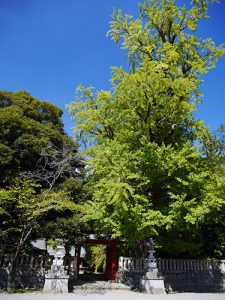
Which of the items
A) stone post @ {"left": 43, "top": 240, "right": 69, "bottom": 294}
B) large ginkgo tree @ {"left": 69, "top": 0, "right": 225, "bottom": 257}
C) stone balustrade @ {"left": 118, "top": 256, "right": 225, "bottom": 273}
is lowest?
stone post @ {"left": 43, "top": 240, "right": 69, "bottom": 294}

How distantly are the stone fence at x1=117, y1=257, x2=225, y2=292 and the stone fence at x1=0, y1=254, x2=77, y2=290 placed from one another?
14.8 feet

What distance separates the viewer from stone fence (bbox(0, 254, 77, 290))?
12398 mm

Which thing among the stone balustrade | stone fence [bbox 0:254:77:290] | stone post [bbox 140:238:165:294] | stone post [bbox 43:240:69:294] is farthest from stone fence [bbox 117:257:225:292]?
stone fence [bbox 0:254:77:290]

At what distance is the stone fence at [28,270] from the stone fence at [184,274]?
4.52 metres

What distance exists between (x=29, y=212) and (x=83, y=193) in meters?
3.47

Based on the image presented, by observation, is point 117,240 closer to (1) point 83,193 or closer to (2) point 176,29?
(1) point 83,193

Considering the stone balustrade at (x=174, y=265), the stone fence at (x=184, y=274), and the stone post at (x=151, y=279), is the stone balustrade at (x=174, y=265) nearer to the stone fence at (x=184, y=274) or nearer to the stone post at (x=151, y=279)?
the stone fence at (x=184, y=274)

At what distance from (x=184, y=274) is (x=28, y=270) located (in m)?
8.05

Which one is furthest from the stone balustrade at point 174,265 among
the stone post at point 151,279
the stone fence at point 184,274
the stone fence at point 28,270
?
the stone fence at point 28,270

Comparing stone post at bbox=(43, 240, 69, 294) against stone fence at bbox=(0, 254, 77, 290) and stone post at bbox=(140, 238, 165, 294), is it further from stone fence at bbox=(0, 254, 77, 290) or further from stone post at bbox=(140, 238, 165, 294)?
stone post at bbox=(140, 238, 165, 294)

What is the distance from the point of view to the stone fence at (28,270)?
12.4 meters

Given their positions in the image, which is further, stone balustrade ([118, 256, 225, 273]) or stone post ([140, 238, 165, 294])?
stone balustrade ([118, 256, 225, 273])

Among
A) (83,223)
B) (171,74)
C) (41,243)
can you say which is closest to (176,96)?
(171,74)

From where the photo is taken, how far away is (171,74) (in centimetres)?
1449
